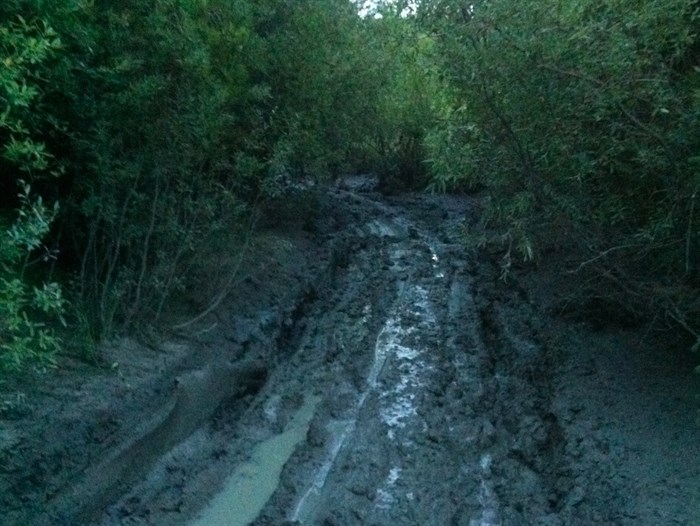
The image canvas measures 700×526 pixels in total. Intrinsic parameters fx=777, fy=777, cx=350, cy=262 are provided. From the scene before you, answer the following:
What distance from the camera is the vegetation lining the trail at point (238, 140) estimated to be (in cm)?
651

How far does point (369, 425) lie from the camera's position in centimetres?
823

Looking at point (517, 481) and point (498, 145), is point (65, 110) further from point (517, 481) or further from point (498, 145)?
point (517, 481)

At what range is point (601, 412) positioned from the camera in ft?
24.2

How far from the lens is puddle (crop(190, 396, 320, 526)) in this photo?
672cm

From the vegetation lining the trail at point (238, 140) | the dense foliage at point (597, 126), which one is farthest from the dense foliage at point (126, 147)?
the dense foliage at point (597, 126)

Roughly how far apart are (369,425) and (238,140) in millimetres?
4062

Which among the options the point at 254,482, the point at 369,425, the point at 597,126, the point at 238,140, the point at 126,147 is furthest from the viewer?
the point at 238,140

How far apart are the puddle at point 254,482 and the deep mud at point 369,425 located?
0.03 meters

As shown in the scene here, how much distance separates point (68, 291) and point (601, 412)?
219 inches

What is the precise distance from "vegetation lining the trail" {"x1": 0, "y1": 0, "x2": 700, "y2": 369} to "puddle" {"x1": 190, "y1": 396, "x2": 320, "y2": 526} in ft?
6.60

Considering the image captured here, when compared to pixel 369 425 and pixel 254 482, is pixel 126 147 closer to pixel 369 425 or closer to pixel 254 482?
pixel 254 482

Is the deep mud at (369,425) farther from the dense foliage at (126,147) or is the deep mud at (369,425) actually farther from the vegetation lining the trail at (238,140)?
the dense foliage at (126,147)

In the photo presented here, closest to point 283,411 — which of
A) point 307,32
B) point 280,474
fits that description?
point 280,474

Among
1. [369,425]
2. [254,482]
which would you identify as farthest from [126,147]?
[369,425]
